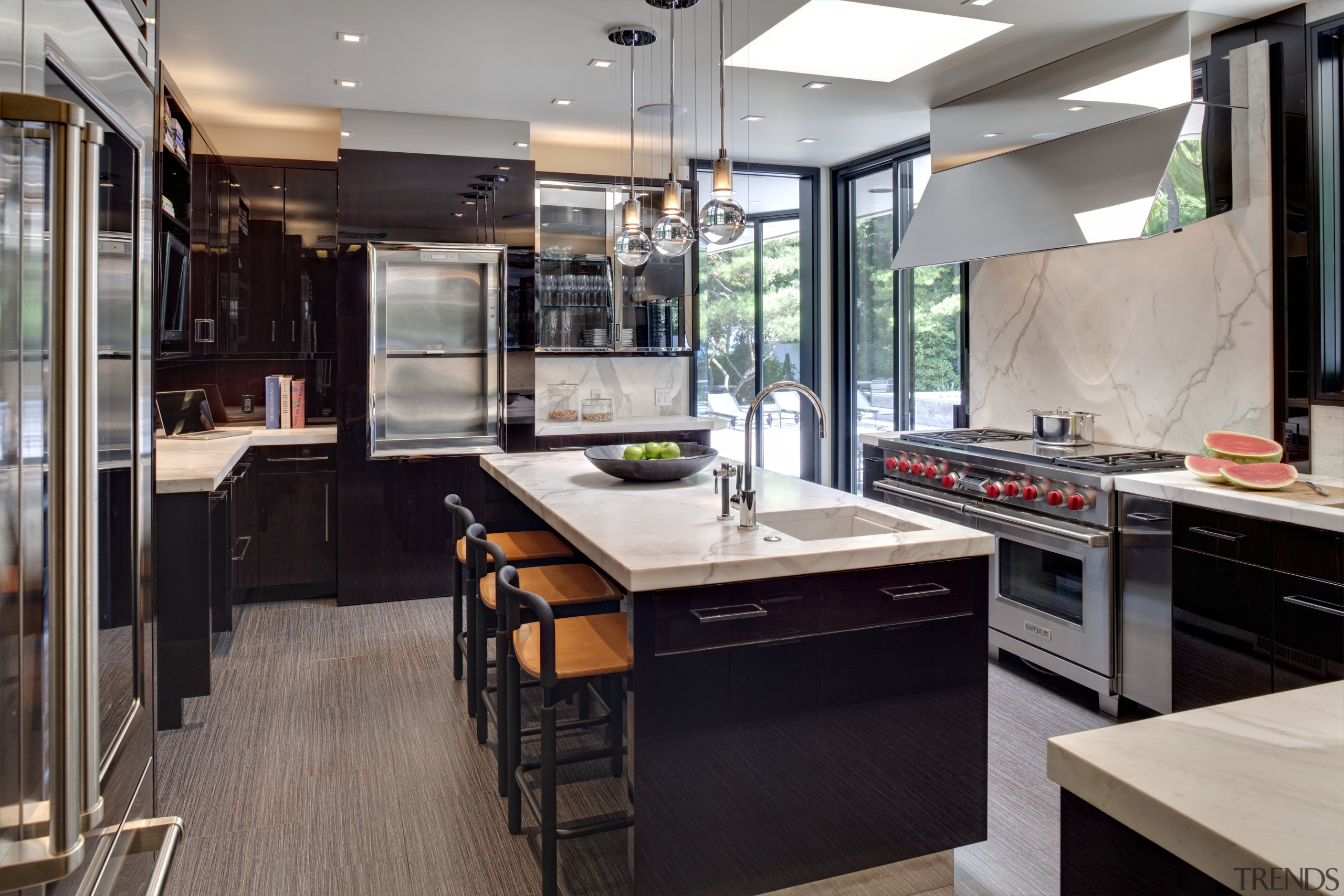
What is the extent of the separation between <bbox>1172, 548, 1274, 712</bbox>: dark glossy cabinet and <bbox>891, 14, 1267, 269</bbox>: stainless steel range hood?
1300 millimetres

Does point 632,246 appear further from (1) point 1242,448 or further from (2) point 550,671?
(1) point 1242,448

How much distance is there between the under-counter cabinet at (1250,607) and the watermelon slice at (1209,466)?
0.18 metres

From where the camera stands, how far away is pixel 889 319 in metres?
6.08

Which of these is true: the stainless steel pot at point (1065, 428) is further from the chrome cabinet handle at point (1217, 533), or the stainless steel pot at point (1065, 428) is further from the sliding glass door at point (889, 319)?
the sliding glass door at point (889, 319)

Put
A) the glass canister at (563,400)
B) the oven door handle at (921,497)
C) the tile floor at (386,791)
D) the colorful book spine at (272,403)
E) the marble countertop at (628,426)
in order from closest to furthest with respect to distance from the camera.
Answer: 1. the tile floor at (386,791)
2. the oven door handle at (921,497)
3. the colorful book spine at (272,403)
4. the marble countertop at (628,426)
5. the glass canister at (563,400)

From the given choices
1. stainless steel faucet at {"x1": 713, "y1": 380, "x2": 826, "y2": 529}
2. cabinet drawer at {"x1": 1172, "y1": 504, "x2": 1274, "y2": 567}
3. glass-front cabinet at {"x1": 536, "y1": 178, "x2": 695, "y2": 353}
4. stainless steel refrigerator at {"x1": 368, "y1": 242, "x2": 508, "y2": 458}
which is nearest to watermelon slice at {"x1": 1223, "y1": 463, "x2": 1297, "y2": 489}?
cabinet drawer at {"x1": 1172, "y1": 504, "x2": 1274, "y2": 567}

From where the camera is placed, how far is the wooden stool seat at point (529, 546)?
11.0 feet

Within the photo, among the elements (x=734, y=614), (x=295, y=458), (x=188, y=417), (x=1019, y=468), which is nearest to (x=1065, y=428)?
(x=1019, y=468)

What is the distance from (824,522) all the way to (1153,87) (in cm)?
231

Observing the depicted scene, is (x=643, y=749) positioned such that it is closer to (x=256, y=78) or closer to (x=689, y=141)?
(x=256, y=78)

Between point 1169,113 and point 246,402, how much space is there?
5.08 m

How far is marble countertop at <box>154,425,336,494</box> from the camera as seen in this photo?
10.8 feet

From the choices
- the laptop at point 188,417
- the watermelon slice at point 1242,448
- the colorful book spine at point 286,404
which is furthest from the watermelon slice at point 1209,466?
the colorful book spine at point 286,404

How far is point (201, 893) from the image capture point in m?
2.31
